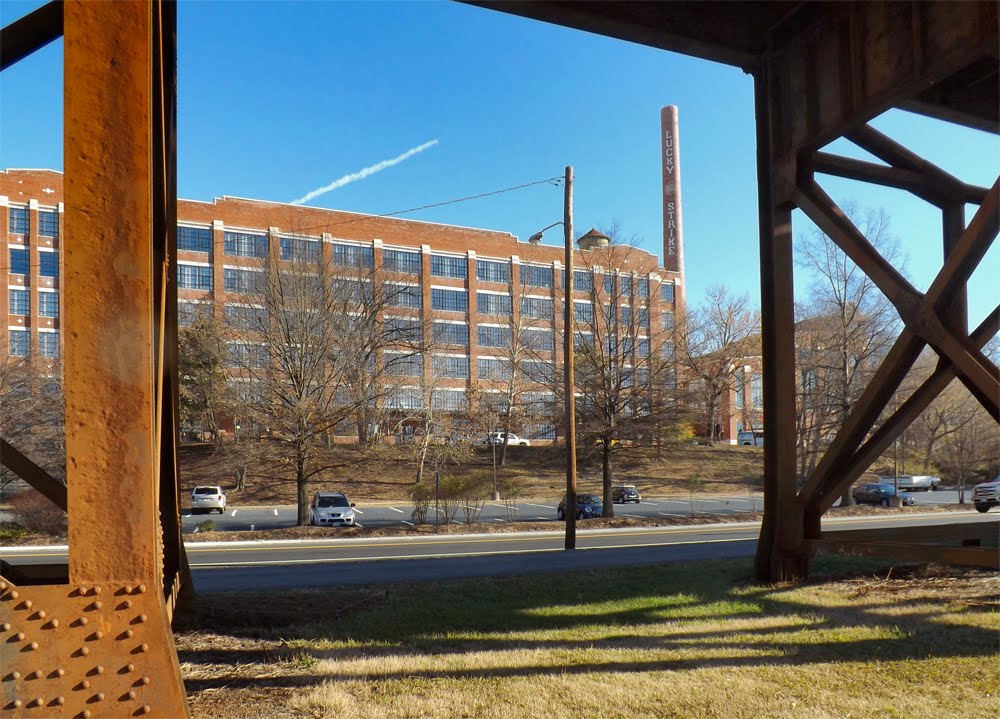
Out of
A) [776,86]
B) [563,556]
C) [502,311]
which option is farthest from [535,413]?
[776,86]

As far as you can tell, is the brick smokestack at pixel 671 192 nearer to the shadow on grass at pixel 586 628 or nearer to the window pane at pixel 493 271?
the window pane at pixel 493 271

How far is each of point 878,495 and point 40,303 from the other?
175 feet

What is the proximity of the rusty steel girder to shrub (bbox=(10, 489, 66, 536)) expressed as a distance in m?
25.3

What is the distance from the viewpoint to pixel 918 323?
7.07 meters

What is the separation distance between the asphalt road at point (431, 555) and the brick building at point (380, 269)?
45.8 ft

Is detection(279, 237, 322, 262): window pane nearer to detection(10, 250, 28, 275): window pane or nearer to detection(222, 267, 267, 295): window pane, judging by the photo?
detection(222, 267, 267, 295): window pane

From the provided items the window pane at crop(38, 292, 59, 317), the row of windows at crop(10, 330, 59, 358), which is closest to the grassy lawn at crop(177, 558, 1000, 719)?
the row of windows at crop(10, 330, 59, 358)

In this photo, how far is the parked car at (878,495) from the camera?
38.3 metres

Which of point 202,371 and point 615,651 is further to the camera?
point 202,371

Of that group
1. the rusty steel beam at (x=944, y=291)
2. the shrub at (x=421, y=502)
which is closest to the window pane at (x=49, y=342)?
the shrub at (x=421, y=502)

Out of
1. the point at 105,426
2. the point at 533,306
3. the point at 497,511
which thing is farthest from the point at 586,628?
the point at 533,306

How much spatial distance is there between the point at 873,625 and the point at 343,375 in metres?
28.0

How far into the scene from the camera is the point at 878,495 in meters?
38.8

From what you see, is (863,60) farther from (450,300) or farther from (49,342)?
(450,300)
